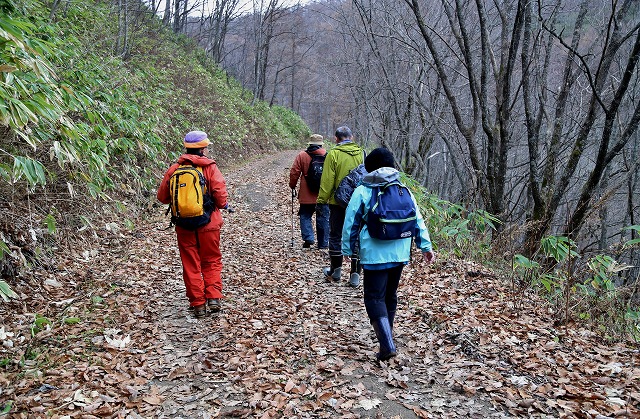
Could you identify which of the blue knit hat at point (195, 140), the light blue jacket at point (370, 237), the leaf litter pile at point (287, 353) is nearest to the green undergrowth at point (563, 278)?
the leaf litter pile at point (287, 353)

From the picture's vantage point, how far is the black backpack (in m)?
7.70

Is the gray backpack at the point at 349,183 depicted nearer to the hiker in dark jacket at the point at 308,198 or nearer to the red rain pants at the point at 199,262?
the hiker in dark jacket at the point at 308,198

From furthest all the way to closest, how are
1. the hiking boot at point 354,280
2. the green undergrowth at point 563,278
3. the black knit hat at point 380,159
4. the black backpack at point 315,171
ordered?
the black backpack at point 315,171 < the hiking boot at point 354,280 < the green undergrowth at point 563,278 < the black knit hat at point 380,159

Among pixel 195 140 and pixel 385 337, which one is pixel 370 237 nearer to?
pixel 385 337

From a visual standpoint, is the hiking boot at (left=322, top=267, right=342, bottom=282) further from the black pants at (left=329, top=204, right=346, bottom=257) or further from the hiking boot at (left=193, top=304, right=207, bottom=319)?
the hiking boot at (left=193, top=304, right=207, bottom=319)

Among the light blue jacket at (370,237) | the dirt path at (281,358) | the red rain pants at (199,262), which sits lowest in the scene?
the dirt path at (281,358)

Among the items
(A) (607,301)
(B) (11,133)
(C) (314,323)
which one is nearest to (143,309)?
(C) (314,323)

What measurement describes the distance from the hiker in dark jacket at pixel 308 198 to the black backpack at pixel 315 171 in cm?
5

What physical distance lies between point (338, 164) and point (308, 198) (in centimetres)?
183

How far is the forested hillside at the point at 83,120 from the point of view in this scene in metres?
3.81

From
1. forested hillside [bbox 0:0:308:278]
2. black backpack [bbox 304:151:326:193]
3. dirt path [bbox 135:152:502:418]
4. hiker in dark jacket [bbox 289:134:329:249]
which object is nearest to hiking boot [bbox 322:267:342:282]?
dirt path [bbox 135:152:502:418]

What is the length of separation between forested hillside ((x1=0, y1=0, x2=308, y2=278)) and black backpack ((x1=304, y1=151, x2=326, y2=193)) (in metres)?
3.34

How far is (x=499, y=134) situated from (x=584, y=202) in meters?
2.01

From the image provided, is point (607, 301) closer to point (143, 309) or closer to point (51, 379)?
point (143, 309)
